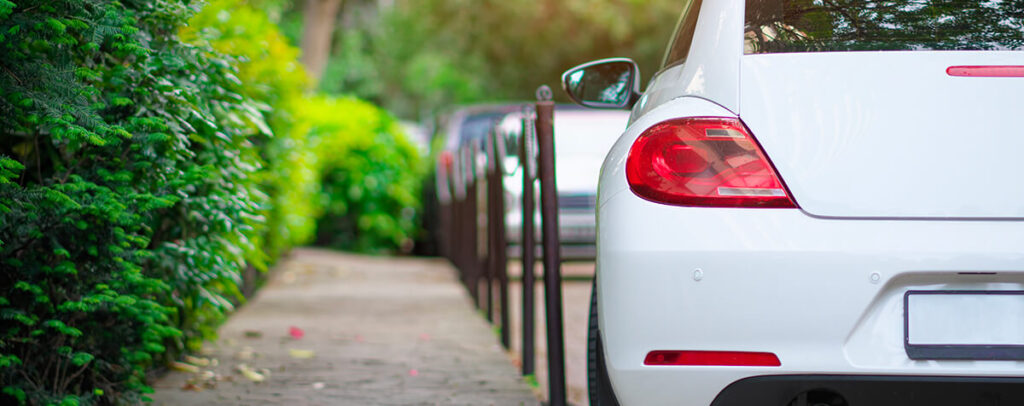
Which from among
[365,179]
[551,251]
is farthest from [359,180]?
[551,251]

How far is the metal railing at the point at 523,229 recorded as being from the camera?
471 centimetres

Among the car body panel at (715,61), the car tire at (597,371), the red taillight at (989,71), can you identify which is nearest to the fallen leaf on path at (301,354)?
the car tire at (597,371)

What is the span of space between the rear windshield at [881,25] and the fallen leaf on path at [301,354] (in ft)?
11.5

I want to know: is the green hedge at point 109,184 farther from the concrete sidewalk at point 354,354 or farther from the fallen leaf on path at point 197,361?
the fallen leaf on path at point 197,361

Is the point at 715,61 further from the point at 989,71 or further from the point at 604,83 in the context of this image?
the point at 604,83

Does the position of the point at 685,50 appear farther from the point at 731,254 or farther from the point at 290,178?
the point at 290,178

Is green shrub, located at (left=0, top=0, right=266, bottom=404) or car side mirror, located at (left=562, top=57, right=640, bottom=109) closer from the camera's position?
green shrub, located at (left=0, top=0, right=266, bottom=404)

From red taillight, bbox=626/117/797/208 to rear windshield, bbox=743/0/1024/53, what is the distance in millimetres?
274

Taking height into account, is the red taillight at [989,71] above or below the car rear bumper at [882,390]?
above

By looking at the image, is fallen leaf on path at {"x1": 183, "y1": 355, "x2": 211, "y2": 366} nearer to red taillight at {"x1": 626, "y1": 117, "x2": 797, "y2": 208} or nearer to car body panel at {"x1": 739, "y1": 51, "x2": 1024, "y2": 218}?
red taillight at {"x1": 626, "y1": 117, "x2": 797, "y2": 208}

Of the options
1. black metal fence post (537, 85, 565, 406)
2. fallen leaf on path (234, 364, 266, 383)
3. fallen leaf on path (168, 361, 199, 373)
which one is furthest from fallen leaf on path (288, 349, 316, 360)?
black metal fence post (537, 85, 565, 406)

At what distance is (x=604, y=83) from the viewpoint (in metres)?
4.21

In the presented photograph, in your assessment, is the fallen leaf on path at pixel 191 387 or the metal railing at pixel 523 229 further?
the fallen leaf on path at pixel 191 387

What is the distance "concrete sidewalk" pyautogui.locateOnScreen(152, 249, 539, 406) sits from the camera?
5.04 metres
